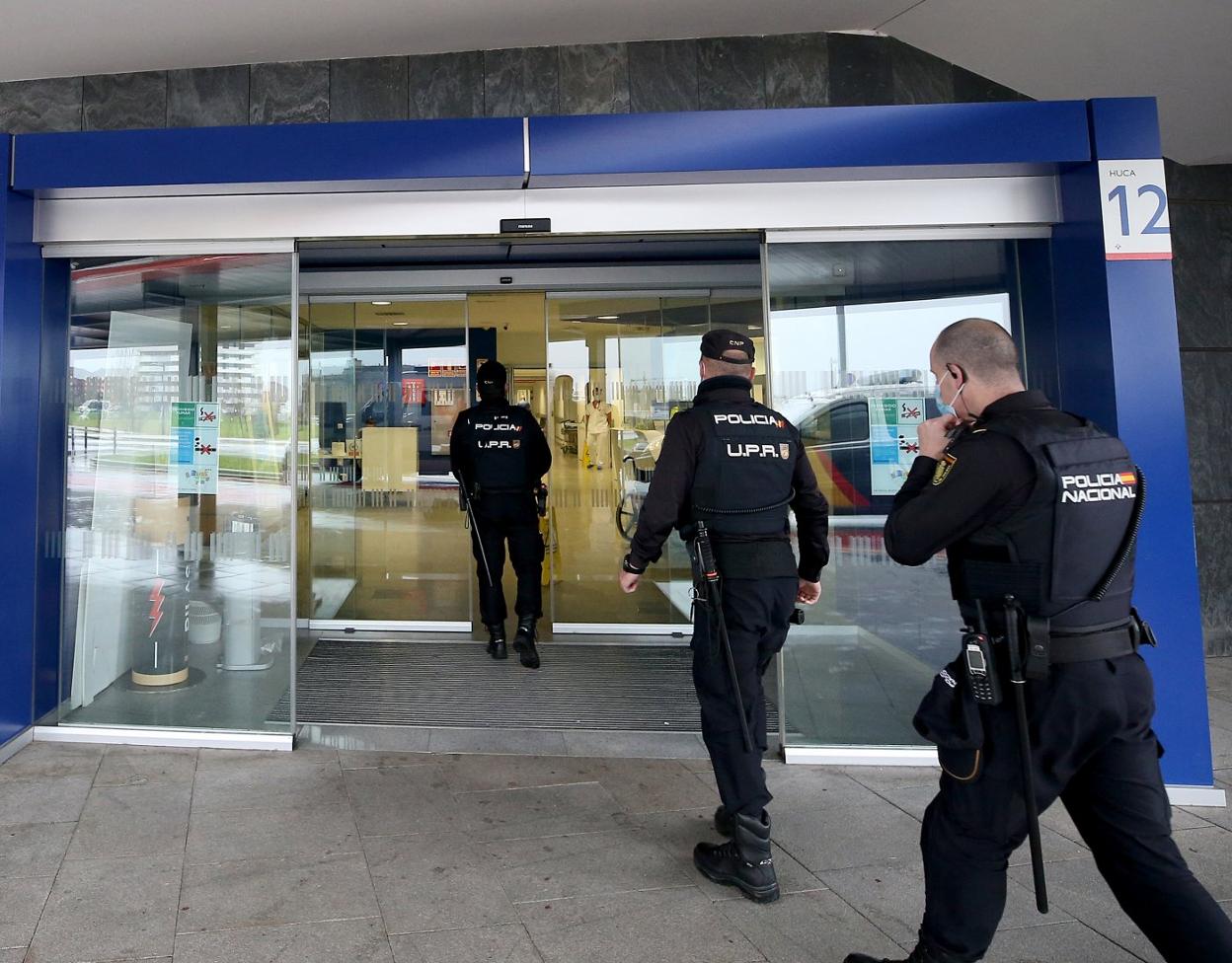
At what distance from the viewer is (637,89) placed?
4.43 metres

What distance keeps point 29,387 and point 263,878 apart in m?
2.59

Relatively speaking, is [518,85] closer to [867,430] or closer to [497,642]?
[867,430]

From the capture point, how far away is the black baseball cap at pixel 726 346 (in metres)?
2.85

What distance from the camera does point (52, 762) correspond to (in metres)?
3.68

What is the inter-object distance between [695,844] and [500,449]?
3.01m

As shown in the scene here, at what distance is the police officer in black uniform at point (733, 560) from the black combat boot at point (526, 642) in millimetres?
2637

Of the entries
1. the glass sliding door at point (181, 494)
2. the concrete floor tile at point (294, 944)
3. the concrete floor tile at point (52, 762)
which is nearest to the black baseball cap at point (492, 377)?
the glass sliding door at point (181, 494)

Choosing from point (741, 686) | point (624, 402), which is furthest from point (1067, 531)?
point (624, 402)

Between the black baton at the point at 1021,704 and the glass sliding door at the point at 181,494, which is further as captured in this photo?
the glass sliding door at the point at 181,494

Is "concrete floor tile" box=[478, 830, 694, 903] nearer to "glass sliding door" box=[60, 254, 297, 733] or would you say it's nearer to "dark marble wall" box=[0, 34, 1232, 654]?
"glass sliding door" box=[60, 254, 297, 733]

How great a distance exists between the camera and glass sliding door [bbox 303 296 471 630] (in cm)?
648

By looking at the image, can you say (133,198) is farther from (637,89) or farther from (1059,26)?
(1059,26)

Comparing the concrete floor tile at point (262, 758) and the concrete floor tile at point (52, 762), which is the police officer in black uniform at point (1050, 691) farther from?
the concrete floor tile at point (52, 762)

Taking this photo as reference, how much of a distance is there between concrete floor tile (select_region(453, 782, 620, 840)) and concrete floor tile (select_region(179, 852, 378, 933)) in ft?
1.60
